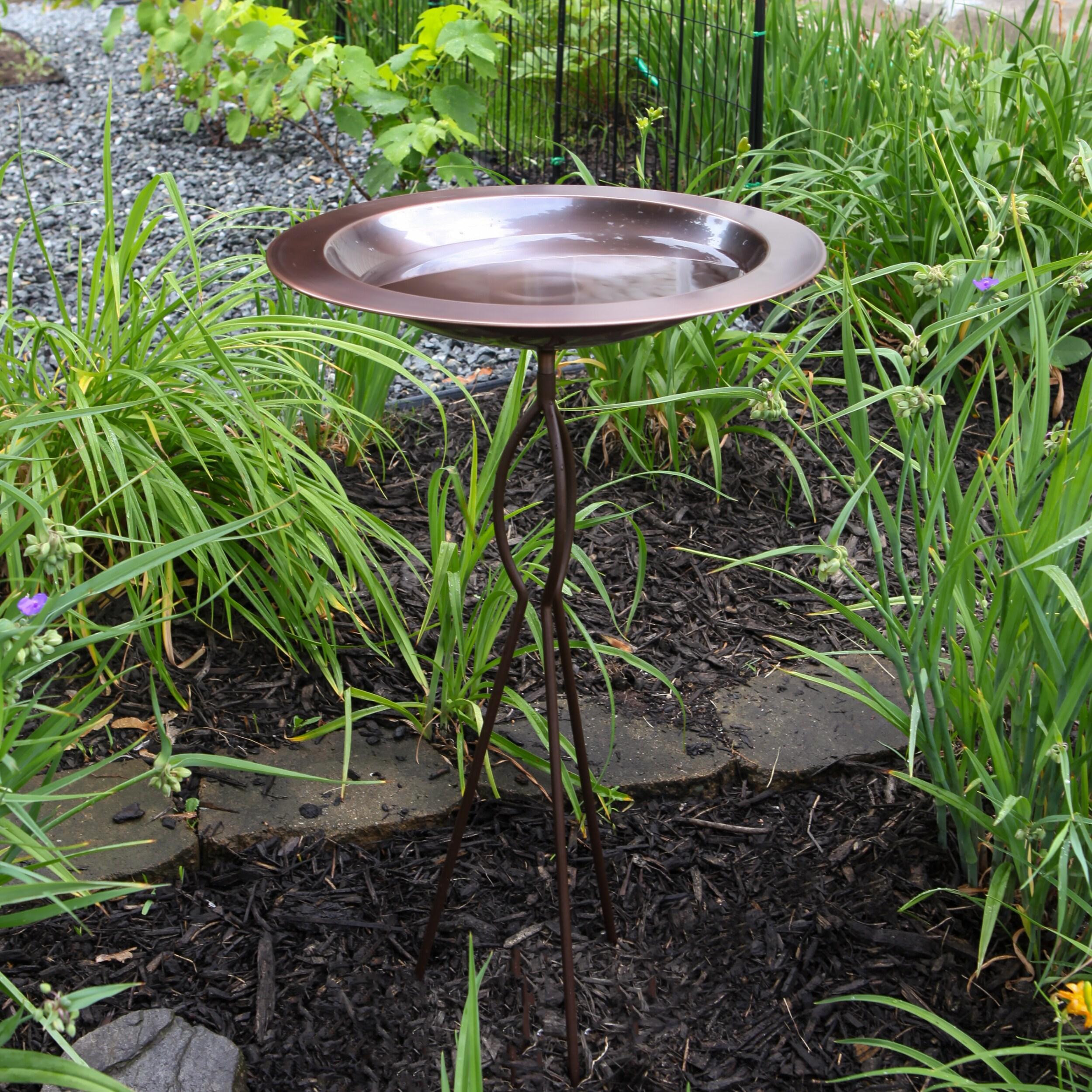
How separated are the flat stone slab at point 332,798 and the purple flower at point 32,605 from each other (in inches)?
20.1

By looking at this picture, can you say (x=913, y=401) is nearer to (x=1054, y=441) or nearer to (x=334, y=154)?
(x=1054, y=441)

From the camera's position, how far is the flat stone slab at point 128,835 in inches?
66.6

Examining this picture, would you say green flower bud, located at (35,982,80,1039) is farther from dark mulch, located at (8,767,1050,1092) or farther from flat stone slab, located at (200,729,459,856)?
flat stone slab, located at (200,729,459,856)

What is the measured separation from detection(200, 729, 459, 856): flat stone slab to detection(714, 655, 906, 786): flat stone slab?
1.73ft

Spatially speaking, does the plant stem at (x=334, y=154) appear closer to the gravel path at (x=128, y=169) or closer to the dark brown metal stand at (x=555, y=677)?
the gravel path at (x=128, y=169)

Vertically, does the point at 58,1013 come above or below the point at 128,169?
below

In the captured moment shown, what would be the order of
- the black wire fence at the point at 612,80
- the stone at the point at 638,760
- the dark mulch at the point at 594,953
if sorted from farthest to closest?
the black wire fence at the point at 612,80 < the stone at the point at 638,760 < the dark mulch at the point at 594,953

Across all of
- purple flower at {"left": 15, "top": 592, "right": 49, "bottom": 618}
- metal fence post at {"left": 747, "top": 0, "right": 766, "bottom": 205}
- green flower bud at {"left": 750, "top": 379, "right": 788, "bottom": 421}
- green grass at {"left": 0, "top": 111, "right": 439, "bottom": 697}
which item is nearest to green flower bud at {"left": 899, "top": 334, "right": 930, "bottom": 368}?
green flower bud at {"left": 750, "top": 379, "right": 788, "bottom": 421}

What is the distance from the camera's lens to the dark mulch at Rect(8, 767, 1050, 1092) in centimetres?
153

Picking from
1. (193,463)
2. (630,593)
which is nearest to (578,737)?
(630,593)

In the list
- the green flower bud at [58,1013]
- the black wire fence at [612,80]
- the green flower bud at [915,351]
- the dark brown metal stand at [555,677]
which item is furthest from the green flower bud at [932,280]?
the black wire fence at [612,80]

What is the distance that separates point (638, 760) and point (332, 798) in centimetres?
53

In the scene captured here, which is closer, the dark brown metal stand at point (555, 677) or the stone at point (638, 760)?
the dark brown metal stand at point (555, 677)

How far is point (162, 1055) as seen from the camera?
1374 millimetres
